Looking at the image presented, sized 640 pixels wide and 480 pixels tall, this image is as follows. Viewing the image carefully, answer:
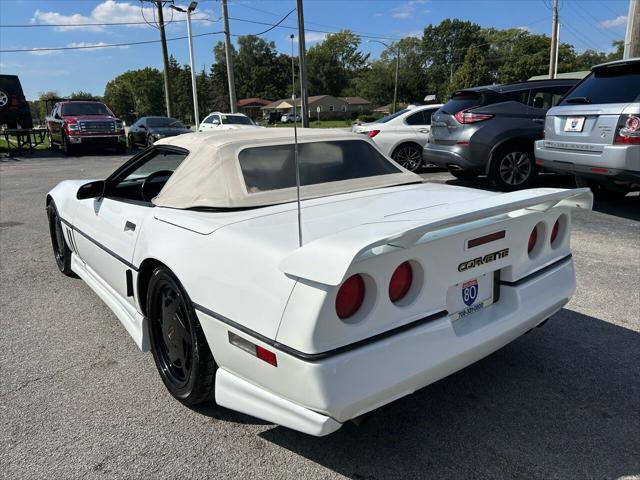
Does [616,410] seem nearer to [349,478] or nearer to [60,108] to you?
[349,478]

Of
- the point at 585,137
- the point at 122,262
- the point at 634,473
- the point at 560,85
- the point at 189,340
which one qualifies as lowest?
the point at 634,473

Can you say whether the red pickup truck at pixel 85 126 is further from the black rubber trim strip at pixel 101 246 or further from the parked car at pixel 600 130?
the parked car at pixel 600 130

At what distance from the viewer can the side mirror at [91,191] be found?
11.5 ft

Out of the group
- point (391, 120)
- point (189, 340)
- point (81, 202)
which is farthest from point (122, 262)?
point (391, 120)

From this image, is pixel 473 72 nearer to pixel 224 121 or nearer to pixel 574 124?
pixel 224 121

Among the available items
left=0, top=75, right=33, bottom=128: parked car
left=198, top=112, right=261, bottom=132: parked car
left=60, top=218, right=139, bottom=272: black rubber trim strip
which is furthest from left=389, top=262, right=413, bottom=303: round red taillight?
left=0, top=75, right=33, bottom=128: parked car

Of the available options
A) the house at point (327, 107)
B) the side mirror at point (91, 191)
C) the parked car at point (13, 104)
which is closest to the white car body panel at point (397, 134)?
the side mirror at point (91, 191)

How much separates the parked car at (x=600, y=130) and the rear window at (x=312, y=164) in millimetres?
3701

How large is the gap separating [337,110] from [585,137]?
326 feet

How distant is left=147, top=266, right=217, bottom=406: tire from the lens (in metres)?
2.39

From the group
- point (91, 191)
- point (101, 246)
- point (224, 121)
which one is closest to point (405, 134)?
point (91, 191)

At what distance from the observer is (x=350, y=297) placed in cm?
191

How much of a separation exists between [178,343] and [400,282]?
4.19ft

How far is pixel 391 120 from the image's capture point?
1088cm
